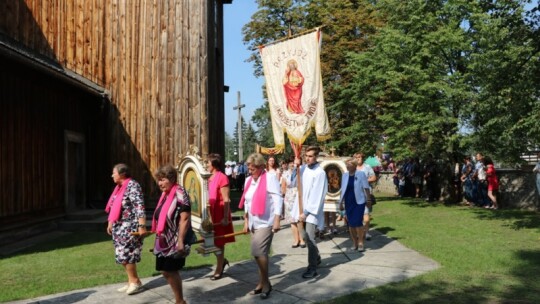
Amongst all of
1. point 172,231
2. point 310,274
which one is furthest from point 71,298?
point 310,274

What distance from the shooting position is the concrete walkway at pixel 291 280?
6270 millimetres

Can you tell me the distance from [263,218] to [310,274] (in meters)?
1.50

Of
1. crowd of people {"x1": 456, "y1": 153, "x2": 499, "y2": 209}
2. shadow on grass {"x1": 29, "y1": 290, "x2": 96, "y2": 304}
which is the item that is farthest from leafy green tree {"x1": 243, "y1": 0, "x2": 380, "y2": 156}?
shadow on grass {"x1": 29, "y1": 290, "x2": 96, "y2": 304}

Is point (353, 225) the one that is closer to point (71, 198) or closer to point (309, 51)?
point (309, 51)

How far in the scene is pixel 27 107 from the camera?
1184 cm

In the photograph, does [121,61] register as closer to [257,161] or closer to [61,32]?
[61,32]

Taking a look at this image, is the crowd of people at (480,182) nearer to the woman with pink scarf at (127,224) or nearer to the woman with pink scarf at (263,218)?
the woman with pink scarf at (263,218)

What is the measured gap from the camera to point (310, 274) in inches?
284

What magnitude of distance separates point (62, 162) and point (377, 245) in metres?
8.91

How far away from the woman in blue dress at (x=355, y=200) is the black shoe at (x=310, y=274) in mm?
2244

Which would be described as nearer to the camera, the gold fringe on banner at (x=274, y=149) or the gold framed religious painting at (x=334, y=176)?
the gold fringe on banner at (x=274, y=149)

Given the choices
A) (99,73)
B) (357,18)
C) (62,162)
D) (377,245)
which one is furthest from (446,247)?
(357,18)

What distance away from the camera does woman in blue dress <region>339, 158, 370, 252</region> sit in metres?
9.25

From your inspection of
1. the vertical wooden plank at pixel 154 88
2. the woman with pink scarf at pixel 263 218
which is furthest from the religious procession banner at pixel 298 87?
the vertical wooden plank at pixel 154 88
